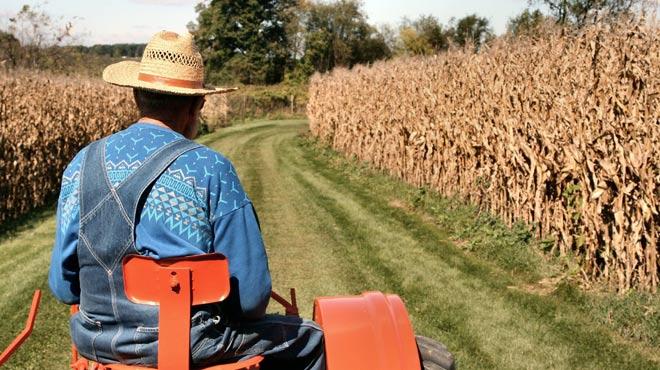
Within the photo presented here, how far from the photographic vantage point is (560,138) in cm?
700

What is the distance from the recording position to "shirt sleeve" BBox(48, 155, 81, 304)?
2.46 metres

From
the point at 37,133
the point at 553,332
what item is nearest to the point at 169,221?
the point at 553,332

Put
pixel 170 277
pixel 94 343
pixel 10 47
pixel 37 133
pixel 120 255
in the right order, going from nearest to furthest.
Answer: pixel 170 277
pixel 120 255
pixel 94 343
pixel 37 133
pixel 10 47

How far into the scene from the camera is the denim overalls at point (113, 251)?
232cm

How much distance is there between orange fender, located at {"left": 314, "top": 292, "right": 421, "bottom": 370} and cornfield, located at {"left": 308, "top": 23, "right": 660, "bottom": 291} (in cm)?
369

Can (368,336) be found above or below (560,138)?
below

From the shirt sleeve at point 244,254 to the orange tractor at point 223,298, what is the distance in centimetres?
13

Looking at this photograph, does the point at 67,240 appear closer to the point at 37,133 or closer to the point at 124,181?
the point at 124,181

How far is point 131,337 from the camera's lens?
235 centimetres

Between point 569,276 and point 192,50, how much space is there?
16.8ft

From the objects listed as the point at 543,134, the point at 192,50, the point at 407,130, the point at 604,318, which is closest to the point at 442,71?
the point at 407,130

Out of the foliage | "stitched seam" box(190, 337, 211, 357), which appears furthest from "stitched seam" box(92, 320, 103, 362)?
the foliage

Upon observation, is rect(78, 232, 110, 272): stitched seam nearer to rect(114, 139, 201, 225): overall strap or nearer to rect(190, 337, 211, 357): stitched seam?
rect(114, 139, 201, 225): overall strap

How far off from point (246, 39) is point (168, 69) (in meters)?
59.9
